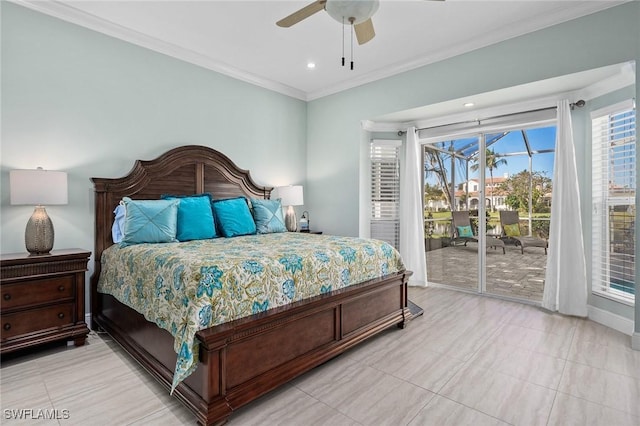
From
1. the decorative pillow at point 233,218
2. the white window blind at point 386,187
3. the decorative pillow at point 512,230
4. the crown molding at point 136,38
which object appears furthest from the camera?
the white window blind at point 386,187

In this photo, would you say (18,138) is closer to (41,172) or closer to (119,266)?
(41,172)

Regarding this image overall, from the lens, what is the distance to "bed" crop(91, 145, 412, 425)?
1.80m

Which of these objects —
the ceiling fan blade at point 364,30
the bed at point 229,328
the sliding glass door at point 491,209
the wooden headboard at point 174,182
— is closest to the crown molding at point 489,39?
the sliding glass door at point 491,209

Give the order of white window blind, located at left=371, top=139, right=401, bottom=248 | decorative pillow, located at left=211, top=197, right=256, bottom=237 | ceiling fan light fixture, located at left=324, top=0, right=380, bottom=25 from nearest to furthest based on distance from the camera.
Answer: ceiling fan light fixture, located at left=324, top=0, right=380, bottom=25, decorative pillow, located at left=211, top=197, right=256, bottom=237, white window blind, located at left=371, top=139, right=401, bottom=248

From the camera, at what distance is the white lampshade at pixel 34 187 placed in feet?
8.35

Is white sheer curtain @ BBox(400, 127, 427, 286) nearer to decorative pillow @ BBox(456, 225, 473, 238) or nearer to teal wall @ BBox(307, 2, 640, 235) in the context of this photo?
decorative pillow @ BBox(456, 225, 473, 238)

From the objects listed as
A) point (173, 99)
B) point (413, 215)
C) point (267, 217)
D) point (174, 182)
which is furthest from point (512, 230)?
point (173, 99)

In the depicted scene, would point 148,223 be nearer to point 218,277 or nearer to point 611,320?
point 218,277

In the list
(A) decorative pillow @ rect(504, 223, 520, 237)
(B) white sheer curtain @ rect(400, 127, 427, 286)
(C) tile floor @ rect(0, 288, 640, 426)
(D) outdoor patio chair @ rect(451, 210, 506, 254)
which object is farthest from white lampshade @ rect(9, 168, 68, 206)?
(A) decorative pillow @ rect(504, 223, 520, 237)

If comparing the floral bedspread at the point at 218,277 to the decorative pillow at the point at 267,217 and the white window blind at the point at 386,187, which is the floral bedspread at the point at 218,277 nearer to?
the decorative pillow at the point at 267,217

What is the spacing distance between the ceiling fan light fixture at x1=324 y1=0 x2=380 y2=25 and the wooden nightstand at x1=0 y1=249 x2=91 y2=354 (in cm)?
268

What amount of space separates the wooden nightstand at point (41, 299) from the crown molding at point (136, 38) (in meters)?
2.13

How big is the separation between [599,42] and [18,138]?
502 centimetres

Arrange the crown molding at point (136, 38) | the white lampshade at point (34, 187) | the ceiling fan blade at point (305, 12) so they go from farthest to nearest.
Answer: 1. the crown molding at point (136, 38)
2. the white lampshade at point (34, 187)
3. the ceiling fan blade at point (305, 12)
